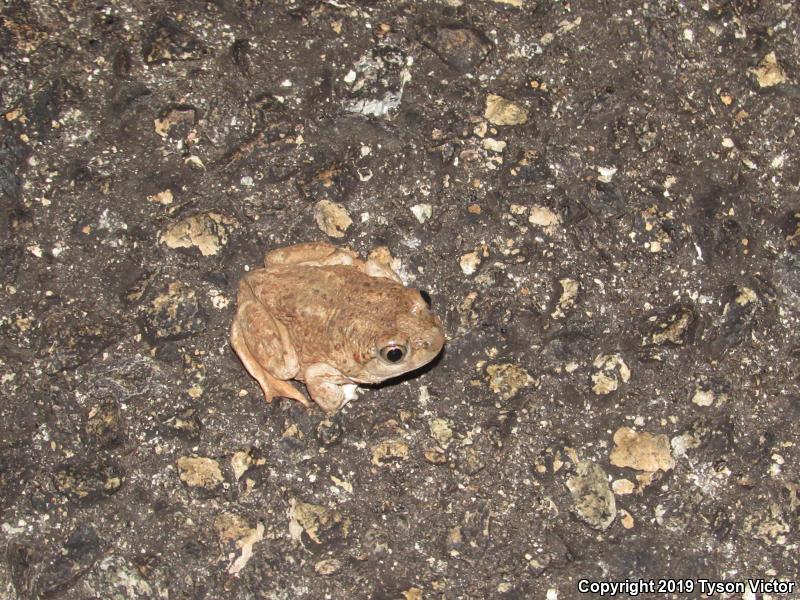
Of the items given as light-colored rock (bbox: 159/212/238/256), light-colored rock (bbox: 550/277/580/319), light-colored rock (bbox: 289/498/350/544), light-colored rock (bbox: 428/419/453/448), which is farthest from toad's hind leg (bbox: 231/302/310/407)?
light-colored rock (bbox: 550/277/580/319)

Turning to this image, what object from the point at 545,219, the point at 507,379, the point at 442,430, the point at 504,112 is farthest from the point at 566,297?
the point at 504,112

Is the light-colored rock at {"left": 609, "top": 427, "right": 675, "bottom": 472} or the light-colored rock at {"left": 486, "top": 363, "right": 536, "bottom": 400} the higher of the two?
the light-colored rock at {"left": 486, "top": 363, "right": 536, "bottom": 400}

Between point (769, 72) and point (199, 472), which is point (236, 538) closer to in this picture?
point (199, 472)

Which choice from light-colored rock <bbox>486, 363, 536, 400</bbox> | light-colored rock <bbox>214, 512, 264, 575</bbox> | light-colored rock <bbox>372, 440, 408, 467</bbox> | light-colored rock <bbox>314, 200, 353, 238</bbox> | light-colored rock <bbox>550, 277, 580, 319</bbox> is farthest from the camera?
light-colored rock <bbox>314, 200, 353, 238</bbox>

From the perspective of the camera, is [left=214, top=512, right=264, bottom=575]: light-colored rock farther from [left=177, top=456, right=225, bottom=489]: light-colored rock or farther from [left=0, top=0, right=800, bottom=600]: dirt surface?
[left=177, top=456, right=225, bottom=489]: light-colored rock

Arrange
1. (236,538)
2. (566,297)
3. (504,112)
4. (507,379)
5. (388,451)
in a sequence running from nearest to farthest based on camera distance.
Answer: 1. (236,538)
2. (388,451)
3. (507,379)
4. (566,297)
5. (504,112)

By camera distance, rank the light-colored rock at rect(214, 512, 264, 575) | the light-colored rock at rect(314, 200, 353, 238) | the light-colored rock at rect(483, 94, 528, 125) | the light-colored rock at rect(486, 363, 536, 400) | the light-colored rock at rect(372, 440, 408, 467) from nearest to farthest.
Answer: the light-colored rock at rect(214, 512, 264, 575)
the light-colored rock at rect(372, 440, 408, 467)
the light-colored rock at rect(486, 363, 536, 400)
the light-colored rock at rect(314, 200, 353, 238)
the light-colored rock at rect(483, 94, 528, 125)

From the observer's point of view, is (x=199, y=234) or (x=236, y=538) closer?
(x=236, y=538)
